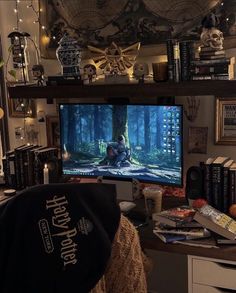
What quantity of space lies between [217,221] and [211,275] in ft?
0.71

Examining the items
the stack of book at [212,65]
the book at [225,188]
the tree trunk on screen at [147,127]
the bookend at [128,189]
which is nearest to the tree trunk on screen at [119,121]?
the tree trunk on screen at [147,127]

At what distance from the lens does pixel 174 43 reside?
1.91 meters

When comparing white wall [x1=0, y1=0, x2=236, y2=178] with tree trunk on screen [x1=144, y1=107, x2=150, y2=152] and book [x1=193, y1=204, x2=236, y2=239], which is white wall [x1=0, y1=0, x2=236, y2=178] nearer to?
tree trunk on screen [x1=144, y1=107, x2=150, y2=152]

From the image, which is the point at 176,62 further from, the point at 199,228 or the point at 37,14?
the point at 37,14

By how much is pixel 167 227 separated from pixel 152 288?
96 cm

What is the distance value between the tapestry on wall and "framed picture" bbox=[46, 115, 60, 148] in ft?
1.32

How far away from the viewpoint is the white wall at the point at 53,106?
217 cm

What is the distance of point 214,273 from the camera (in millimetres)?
1626

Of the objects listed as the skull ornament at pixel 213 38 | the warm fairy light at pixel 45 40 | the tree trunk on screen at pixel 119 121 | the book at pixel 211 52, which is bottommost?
the tree trunk on screen at pixel 119 121

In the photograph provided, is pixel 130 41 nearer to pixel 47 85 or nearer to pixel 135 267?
pixel 47 85

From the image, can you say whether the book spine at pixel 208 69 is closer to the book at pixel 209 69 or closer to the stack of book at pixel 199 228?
the book at pixel 209 69

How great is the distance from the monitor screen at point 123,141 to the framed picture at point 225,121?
0.29m

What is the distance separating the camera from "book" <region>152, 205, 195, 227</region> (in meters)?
1.73

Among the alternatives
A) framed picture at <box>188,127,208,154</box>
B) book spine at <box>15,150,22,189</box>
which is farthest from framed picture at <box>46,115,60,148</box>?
framed picture at <box>188,127,208,154</box>
